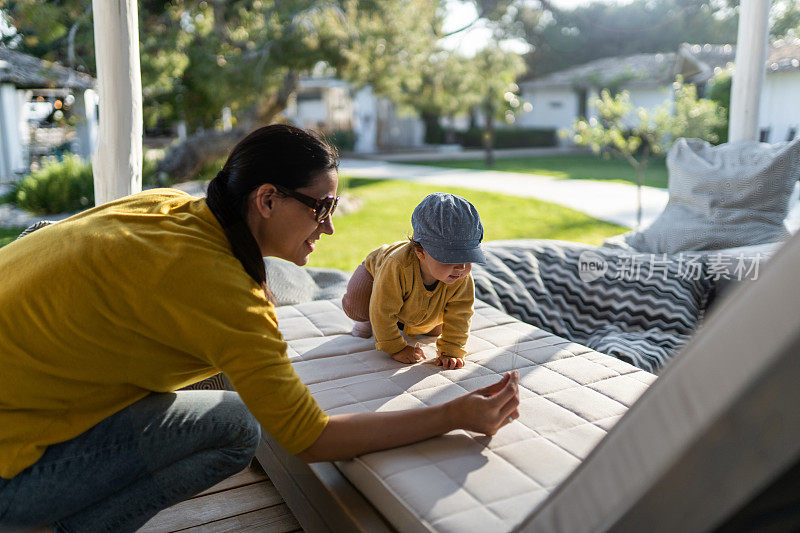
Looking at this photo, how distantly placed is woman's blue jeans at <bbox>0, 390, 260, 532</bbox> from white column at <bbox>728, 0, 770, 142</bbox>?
418 centimetres

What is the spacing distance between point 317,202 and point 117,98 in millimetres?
2140

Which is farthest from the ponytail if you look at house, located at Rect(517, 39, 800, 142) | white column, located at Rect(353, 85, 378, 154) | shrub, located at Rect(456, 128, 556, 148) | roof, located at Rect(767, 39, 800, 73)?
shrub, located at Rect(456, 128, 556, 148)

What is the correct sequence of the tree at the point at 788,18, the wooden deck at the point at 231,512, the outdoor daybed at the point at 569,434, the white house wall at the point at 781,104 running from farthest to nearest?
1. the tree at the point at 788,18
2. the white house wall at the point at 781,104
3. the wooden deck at the point at 231,512
4. the outdoor daybed at the point at 569,434

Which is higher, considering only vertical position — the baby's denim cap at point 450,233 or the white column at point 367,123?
the white column at point 367,123

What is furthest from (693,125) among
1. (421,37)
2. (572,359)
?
(572,359)

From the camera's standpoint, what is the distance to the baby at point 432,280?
2.20 meters

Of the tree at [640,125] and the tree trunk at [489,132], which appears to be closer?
the tree at [640,125]

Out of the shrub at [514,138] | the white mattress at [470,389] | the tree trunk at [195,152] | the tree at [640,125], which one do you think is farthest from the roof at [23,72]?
the shrub at [514,138]

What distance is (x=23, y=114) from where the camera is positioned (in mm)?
14688

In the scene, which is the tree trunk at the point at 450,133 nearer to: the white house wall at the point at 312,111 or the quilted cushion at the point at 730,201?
the white house wall at the point at 312,111

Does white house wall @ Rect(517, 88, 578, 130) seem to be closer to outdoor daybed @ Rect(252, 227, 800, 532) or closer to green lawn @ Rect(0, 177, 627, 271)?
green lawn @ Rect(0, 177, 627, 271)

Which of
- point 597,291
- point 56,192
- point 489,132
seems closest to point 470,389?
point 597,291

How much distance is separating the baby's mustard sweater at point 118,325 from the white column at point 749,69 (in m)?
4.23

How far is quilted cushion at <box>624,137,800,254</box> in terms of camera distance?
12.7ft
